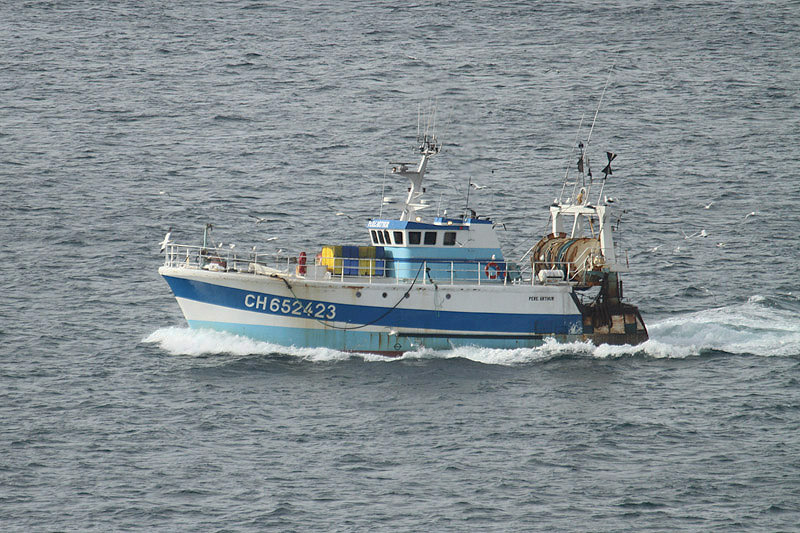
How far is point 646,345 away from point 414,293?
9759mm

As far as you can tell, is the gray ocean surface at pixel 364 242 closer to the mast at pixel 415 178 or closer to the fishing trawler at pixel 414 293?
the fishing trawler at pixel 414 293

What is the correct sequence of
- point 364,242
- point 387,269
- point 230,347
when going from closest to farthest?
point 230,347
point 387,269
point 364,242

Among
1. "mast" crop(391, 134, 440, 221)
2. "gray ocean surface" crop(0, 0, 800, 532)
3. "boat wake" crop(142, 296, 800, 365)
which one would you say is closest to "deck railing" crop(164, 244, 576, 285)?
"mast" crop(391, 134, 440, 221)

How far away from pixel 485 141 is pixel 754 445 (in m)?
45.1

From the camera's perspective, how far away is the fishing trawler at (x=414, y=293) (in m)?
46.1

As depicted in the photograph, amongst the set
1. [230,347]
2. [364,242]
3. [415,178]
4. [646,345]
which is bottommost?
[230,347]

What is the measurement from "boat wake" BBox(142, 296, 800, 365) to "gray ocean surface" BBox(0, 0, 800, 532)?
136 mm

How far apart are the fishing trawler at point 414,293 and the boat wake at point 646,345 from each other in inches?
18.0

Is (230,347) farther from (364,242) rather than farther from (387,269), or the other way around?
(364,242)

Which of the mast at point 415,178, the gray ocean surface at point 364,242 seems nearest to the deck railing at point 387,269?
the mast at point 415,178

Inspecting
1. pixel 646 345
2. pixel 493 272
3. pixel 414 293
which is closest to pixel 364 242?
pixel 493 272

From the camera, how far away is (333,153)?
7838 cm

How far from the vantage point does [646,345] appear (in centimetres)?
4766

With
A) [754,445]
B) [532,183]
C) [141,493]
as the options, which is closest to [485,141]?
[532,183]
